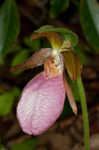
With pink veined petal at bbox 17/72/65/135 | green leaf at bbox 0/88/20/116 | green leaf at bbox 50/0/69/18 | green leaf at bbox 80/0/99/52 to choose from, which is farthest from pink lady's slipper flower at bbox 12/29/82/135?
green leaf at bbox 0/88/20/116

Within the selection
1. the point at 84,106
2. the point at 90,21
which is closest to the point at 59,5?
the point at 90,21

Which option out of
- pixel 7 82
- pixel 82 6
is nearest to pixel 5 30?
pixel 82 6

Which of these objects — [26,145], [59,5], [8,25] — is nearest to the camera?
[8,25]

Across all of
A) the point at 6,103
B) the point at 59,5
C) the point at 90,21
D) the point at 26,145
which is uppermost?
the point at 59,5

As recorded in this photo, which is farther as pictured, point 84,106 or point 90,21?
point 90,21

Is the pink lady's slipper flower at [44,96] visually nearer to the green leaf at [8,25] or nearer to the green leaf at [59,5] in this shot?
the green leaf at [8,25]

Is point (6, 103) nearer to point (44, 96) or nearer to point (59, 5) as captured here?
point (59, 5)
